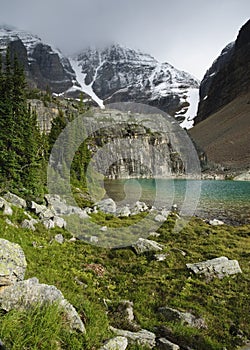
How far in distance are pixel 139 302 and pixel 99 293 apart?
5.36 feet

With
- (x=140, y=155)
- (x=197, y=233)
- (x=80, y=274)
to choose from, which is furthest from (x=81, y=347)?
(x=140, y=155)

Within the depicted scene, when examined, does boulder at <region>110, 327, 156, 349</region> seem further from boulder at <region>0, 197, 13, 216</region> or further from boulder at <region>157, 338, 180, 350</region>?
boulder at <region>0, 197, 13, 216</region>

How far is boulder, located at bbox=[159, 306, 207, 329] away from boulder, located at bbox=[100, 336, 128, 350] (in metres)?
3.30

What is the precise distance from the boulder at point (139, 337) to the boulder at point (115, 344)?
0.65m

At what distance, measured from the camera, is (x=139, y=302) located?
9.73 metres

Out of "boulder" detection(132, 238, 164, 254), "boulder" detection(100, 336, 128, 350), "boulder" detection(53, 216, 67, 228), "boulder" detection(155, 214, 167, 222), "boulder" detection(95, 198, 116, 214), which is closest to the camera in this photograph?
"boulder" detection(100, 336, 128, 350)

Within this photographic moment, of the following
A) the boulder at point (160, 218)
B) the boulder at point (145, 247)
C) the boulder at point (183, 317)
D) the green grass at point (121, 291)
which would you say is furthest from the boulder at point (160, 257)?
the boulder at point (160, 218)

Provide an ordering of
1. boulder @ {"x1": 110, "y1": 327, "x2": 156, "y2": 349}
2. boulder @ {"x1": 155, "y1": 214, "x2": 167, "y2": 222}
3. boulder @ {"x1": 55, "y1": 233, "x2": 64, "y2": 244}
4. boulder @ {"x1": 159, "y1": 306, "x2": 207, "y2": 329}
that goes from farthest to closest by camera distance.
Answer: boulder @ {"x1": 155, "y1": 214, "x2": 167, "y2": 222} → boulder @ {"x1": 55, "y1": 233, "x2": 64, "y2": 244} → boulder @ {"x1": 159, "y1": 306, "x2": 207, "y2": 329} → boulder @ {"x1": 110, "y1": 327, "x2": 156, "y2": 349}

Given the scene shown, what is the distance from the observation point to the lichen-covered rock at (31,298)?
5.60 m

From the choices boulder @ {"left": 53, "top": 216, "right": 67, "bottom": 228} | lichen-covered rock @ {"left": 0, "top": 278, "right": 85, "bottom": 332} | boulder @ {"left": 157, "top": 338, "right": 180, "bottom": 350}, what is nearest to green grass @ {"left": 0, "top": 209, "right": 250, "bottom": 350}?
lichen-covered rock @ {"left": 0, "top": 278, "right": 85, "bottom": 332}

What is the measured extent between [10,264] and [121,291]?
543cm

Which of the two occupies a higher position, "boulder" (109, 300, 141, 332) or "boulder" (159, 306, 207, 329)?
"boulder" (109, 300, 141, 332)

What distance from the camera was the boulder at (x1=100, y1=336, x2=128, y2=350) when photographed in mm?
5588

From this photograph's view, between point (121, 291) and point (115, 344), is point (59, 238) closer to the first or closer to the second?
point (121, 291)
